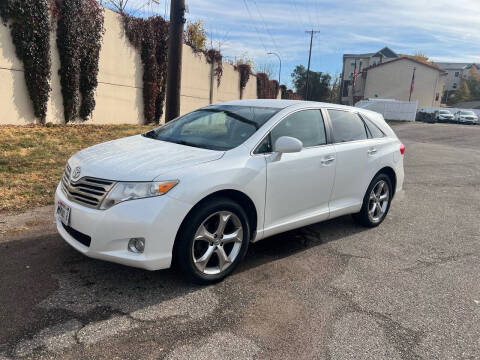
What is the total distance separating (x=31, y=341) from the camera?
98.3 inches

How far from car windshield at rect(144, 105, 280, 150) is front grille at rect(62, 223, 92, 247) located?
1.31m

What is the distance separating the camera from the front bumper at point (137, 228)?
2.92m

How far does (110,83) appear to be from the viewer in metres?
12.0

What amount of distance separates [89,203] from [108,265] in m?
0.82

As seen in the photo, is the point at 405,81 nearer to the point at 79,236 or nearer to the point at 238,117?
the point at 238,117

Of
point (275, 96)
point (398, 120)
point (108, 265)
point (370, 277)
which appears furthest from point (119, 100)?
point (398, 120)

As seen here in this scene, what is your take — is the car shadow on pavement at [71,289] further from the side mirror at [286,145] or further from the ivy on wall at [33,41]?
the ivy on wall at [33,41]

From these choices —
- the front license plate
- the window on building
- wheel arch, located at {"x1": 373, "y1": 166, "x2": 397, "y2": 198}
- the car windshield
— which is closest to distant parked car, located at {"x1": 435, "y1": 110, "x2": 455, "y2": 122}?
the window on building

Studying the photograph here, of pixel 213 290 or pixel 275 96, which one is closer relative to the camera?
pixel 213 290

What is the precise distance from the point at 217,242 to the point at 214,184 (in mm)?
540

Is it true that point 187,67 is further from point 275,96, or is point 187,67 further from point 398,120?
point 398,120

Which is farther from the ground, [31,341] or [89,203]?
[89,203]

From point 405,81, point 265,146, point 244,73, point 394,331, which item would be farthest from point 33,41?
point 405,81

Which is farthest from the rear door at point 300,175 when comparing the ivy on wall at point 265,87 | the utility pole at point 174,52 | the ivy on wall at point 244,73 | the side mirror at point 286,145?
the ivy on wall at point 265,87
